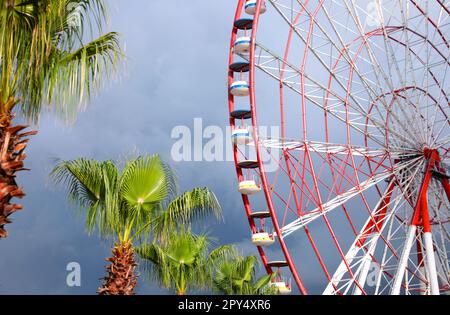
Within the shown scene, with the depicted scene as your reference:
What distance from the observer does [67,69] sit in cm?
900

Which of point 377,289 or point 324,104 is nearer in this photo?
point 377,289

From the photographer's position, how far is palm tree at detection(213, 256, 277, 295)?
22.0 metres

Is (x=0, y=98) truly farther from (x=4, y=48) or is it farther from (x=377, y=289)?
(x=377, y=289)

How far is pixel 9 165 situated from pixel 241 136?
740 inches

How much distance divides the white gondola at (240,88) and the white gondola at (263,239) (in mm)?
5465

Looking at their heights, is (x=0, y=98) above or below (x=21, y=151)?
above

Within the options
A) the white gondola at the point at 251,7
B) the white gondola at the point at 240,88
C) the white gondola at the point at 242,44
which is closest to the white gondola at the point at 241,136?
the white gondola at the point at 240,88

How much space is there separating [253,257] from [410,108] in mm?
9018

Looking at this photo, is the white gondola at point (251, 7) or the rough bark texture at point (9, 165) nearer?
the rough bark texture at point (9, 165)

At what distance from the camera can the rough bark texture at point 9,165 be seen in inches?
297

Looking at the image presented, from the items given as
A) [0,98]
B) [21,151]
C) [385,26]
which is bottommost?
[21,151]

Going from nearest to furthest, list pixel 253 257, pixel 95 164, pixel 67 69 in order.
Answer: pixel 67 69, pixel 95 164, pixel 253 257

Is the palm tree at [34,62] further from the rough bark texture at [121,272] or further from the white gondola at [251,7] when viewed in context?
the white gondola at [251,7]
